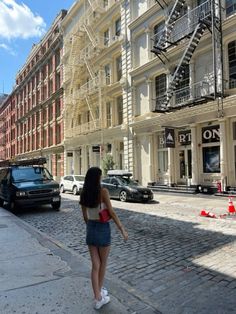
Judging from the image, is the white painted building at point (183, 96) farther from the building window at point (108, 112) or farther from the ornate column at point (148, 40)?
the building window at point (108, 112)

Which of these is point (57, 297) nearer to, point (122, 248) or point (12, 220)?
point (122, 248)

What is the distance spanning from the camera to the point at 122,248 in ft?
23.0

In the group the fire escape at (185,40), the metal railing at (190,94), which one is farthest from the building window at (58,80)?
the metal railing at (190,94)

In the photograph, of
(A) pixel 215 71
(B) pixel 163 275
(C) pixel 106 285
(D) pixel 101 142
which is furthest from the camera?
(D) pixel 101 142

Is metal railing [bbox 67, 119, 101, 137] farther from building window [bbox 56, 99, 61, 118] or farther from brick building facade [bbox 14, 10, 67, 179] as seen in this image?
building window [bbox 56, 99, 61, 118]

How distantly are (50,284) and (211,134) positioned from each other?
1502 centimetres

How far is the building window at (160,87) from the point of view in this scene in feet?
71.5

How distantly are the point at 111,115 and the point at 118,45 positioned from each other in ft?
19.3

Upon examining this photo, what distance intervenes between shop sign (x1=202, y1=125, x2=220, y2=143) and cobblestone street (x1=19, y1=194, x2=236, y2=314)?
7269mm

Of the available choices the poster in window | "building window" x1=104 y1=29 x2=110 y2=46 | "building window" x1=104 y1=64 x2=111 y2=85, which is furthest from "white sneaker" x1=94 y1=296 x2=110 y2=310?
"building window" x1=104 y1=29 x2=110 y2=46

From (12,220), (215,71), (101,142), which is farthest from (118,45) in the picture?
(12,220)

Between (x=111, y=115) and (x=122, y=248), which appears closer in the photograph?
(x=122, y=248)

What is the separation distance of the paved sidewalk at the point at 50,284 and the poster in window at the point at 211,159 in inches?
493

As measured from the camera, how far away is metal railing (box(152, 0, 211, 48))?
1773 centimetres
